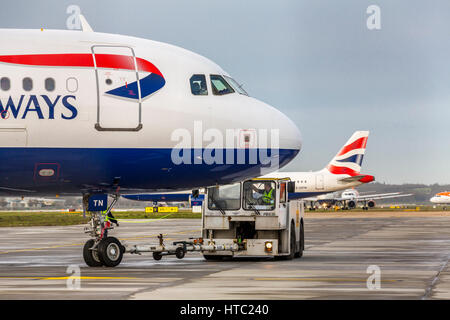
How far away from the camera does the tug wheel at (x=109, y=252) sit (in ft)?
69.3

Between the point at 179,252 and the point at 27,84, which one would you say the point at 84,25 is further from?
the point at 179,252

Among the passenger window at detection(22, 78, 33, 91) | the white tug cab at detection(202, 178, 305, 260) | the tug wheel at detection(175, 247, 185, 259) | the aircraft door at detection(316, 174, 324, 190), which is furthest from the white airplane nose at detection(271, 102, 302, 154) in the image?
the aircraft door at detection(316, 174, 324, 190)

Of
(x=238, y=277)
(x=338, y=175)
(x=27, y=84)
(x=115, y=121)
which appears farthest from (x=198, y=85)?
(x=338, y=175)

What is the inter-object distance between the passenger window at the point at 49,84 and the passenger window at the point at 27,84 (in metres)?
0.37

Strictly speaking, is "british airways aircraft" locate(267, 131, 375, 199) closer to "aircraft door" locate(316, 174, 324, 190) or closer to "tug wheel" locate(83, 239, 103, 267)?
"aircraft door" locate(316, 174, 324, 190)

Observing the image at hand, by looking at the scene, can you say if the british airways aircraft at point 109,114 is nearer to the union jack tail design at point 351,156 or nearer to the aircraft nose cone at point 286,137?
the aircraft nose cone at point 286,137

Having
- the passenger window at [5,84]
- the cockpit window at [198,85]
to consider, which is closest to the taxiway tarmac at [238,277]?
the passenger window at [5,84]

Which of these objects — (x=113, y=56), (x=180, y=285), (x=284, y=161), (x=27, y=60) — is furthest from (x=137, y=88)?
(x=180, y=285)

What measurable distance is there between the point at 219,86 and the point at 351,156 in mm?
84729

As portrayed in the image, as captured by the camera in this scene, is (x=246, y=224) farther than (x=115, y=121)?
Yes

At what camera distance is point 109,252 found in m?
21.2

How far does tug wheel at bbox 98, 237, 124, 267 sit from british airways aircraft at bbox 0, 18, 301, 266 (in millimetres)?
30

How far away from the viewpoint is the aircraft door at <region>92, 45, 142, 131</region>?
19.5m

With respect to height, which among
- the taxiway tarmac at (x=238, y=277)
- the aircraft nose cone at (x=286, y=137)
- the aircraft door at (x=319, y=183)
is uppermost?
the aircraft door at (x=319, y=183)
